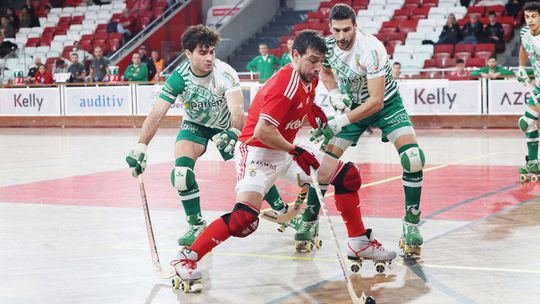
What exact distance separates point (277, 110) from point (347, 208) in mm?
1092

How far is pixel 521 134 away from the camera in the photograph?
18500 mm

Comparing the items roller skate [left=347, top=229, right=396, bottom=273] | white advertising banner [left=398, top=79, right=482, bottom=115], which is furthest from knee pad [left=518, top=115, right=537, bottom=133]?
white advertising banner [left=398, top=79, right=482, bottom=115]

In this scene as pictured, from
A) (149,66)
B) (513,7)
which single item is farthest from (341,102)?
(149,66)

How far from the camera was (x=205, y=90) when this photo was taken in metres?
7.44

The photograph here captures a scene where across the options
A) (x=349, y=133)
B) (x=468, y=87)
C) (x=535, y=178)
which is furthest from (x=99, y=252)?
(x=468, y=87)

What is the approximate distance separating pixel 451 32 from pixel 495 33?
43.9 inches

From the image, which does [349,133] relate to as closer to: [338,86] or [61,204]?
[338,86]

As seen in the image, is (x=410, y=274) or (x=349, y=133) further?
(x=349, y=133)

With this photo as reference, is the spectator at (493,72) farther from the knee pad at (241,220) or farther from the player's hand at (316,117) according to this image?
the knee pad at (241,220)

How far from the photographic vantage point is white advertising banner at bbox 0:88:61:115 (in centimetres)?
2523

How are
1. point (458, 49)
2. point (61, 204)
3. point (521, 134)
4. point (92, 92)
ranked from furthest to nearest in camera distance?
point (92, 92) → point (458, 49) → point (521, 134) → point (61, 204)

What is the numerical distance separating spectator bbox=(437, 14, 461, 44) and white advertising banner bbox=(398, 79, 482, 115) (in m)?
2.74

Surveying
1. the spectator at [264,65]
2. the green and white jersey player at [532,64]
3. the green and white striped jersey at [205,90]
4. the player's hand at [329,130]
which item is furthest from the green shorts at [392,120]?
the spectator at [264,65]

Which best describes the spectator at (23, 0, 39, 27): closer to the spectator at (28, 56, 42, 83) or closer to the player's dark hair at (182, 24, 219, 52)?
the spectator at (28, 56, 42, 83)
